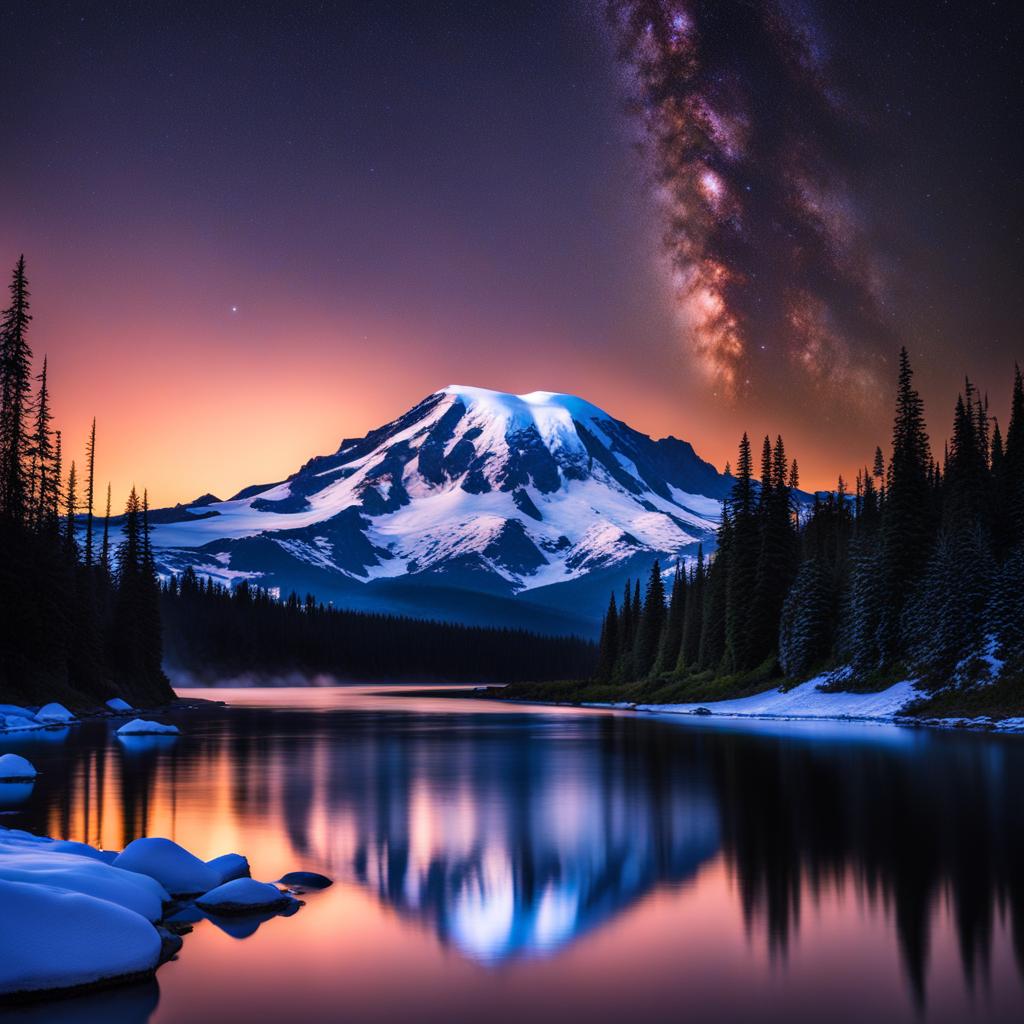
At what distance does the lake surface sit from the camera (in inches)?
447

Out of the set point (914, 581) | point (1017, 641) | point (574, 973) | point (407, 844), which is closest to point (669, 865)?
point (407, 844)

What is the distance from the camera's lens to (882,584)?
270 feet

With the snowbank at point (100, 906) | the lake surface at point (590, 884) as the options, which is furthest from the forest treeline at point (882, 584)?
the snowbank at point (100, 906)

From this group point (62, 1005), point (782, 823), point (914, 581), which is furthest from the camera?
point (914, 581)

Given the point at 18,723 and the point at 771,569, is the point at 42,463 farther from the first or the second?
the point at 771,569

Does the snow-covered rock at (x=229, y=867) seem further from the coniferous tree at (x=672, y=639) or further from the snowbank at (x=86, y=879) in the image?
the coniferous tree at (x=672, y=639)

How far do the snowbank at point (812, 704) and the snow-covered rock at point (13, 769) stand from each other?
55.0 metres

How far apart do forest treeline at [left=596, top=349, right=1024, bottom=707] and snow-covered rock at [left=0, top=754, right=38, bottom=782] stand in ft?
172

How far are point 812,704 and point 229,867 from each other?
69933 millimetres

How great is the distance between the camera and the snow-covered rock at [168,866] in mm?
16125

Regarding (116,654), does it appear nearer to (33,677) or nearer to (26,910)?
(33,677)

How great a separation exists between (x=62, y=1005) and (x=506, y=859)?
10.8 m

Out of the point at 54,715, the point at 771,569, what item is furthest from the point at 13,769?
the point at 771,569

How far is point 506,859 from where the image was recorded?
66.5ft
